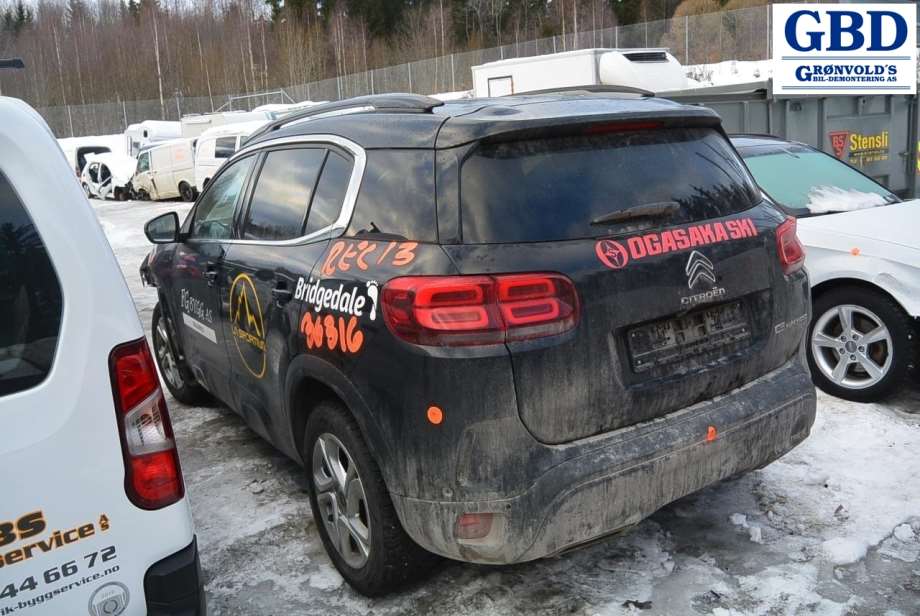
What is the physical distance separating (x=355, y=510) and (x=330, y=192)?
127 centimetres

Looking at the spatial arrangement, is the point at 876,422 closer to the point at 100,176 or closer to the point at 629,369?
the point at 629,369

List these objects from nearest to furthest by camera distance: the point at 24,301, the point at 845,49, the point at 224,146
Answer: the point at 24,301 < the point at 845,49 < the point at 224,146

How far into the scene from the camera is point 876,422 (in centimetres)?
454

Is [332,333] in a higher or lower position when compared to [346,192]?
lower

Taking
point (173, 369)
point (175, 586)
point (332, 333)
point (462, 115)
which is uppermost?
point (462, 115)

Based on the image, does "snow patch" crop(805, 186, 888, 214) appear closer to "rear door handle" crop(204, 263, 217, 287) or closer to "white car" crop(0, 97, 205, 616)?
"rear door handle" crop(204, 263, 217, 287)

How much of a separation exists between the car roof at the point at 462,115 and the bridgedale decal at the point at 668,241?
443mm

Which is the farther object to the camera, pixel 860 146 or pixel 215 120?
pixel 215 120

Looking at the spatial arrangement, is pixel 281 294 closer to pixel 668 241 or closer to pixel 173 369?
pixel 668 241

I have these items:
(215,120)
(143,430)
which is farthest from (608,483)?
(215,120)

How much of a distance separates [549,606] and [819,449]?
6.77 feet

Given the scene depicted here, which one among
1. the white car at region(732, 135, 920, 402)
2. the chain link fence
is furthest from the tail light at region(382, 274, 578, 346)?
the chain link fence

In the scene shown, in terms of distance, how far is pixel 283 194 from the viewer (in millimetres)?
3613

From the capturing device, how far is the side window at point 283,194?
3.39m
